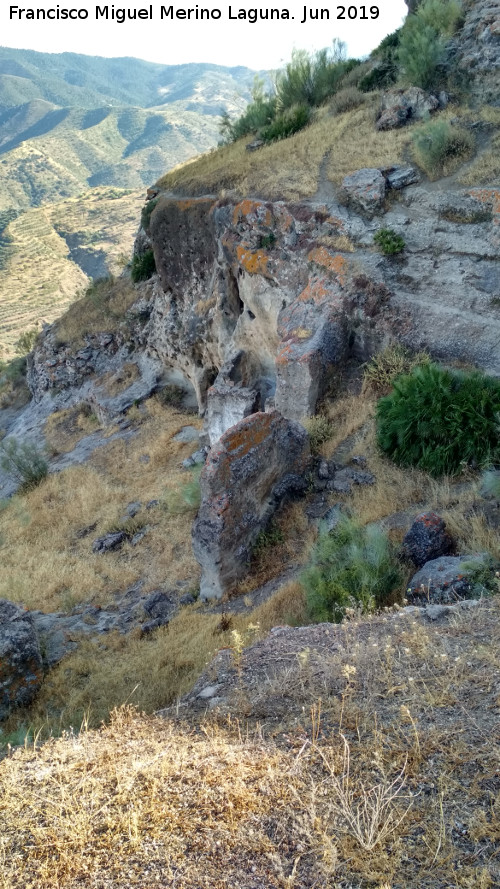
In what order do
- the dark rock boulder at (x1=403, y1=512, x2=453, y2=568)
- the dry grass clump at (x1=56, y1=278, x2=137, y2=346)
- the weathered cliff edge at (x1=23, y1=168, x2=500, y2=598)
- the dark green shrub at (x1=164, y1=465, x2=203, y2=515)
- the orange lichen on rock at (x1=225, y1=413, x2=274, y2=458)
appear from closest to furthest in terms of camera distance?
1. the dark rock boulder at (x1=403, y1=512, x2=453, y2=568)
2. the orange lichen on rock at (x1=225, y1=413, x2=274, y2=458)
3. the weathered cliff edge at (x1=23, y1=168, x2=500, y2=598)
4. the dark green shrub at (x1=164, y1=465, x2=203, y2=515)
5. the dry grass clump at (x1=56, y1=278, x2=137, y2=346)

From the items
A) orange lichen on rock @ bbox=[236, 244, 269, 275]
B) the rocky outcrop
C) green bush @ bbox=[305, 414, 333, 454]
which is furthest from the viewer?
the rocky outcrop

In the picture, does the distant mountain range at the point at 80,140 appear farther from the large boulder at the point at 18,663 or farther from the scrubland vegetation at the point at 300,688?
the large boulder at the point at 18,663

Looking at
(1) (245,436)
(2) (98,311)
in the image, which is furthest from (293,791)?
(2) (98,311)

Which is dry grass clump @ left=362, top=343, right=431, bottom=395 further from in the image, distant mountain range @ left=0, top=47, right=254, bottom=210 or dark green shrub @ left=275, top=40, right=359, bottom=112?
distant mountain range @ left=0, top=47, right=254, bottom=210

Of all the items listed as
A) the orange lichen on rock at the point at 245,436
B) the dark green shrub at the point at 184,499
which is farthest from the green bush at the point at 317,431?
the dark green shrub at the point at 184,499

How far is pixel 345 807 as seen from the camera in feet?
7.32

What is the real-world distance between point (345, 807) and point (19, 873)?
127cm

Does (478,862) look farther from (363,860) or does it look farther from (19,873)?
(19,873)

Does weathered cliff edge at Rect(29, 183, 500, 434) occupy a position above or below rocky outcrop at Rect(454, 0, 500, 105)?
below

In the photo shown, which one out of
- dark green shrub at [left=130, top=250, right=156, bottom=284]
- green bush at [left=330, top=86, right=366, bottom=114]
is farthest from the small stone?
green bush at [left=330, top=86, right=366, bottom=114]

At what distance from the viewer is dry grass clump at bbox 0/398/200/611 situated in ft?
26.2

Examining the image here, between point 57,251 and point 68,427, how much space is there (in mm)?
63050

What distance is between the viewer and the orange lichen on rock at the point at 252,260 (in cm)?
1098

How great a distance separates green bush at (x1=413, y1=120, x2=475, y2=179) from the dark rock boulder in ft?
24.1
